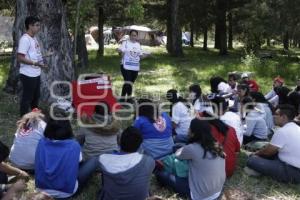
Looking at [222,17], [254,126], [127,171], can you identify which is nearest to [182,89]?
[254,126]

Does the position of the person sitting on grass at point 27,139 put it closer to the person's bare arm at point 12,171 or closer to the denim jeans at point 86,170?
the person's bare arm at point 12,171

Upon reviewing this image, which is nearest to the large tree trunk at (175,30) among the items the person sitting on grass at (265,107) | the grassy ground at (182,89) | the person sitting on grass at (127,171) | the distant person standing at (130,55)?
the grassy ground at (182,89)

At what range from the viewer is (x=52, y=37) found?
9977 mm

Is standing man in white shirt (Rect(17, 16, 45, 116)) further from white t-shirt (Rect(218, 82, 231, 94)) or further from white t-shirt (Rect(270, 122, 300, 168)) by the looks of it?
white t-shirt (Rect(270, 122, 300, 168))

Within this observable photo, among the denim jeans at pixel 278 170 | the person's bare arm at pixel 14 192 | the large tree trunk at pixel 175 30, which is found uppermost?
the large tree trunk at pixel 175 30

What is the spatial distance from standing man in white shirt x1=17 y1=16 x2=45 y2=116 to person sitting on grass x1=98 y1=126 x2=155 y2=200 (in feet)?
10.3

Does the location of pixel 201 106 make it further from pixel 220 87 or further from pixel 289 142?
pixel 289 142

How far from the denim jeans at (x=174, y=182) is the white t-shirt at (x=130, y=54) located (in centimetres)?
445

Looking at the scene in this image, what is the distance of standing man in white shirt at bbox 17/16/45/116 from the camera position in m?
7.30

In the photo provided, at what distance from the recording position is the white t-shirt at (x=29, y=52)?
288 inches

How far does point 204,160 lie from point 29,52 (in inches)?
146

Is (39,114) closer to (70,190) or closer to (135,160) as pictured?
(70,190)

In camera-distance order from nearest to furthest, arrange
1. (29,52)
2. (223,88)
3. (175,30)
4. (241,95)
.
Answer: (29,52) → (241,95) → (223,88) → (175,30)

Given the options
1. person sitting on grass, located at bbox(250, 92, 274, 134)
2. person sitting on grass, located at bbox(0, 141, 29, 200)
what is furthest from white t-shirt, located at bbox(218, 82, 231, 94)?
person sitting on grass, located at bbox(0, 141, 29, 200)
